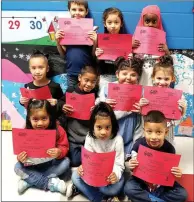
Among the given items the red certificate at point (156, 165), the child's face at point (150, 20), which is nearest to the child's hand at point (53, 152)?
the red certificate at point (156, 165)

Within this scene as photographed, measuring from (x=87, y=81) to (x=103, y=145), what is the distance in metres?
0.44

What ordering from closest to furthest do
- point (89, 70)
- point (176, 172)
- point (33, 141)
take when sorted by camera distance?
point (176, 172) → point (33, 141) → point (89, 70)

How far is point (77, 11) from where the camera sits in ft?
7.30

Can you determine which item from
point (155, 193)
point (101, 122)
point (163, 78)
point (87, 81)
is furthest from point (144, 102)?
point (155, 193)

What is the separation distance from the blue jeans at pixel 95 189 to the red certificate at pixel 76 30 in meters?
0.86

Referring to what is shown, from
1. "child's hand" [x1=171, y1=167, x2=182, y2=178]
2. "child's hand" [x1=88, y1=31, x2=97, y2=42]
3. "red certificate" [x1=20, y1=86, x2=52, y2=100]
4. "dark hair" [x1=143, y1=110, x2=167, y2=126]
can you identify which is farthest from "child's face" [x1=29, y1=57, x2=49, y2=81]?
"child's hand" [x1=171, y1=167, x2=182, y2=178]

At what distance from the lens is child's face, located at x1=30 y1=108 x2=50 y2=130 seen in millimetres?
1945

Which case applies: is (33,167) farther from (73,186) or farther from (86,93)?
(86,93)

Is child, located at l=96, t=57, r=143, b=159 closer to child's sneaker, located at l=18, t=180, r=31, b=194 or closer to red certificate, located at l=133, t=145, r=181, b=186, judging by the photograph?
red certificate, located at l=133, t=145, r=181, b=186

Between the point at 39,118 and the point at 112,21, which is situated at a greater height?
the point at 112,21

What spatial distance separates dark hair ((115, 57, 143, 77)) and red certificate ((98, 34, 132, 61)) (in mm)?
55

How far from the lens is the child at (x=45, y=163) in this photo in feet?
6.33

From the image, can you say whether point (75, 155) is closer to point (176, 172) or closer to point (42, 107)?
point (42, 107)

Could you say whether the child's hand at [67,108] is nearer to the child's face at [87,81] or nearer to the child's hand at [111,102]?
the child's face at [87,81]
